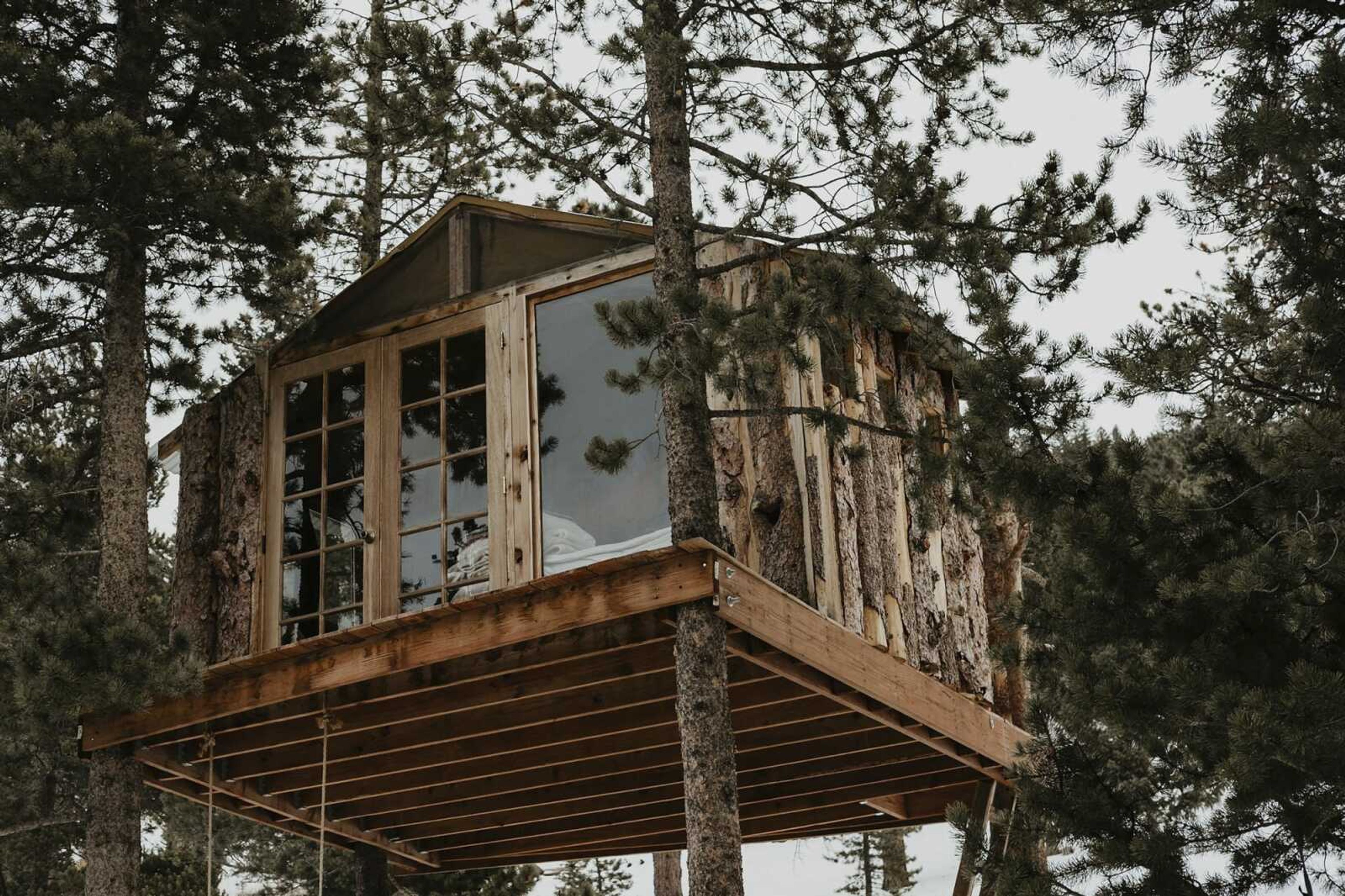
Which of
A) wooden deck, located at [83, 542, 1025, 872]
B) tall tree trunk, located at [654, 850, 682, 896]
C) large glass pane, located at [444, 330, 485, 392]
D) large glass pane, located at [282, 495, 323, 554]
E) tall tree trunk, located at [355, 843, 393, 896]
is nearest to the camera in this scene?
wooden deck, located at [83, 542, 1025, 872]

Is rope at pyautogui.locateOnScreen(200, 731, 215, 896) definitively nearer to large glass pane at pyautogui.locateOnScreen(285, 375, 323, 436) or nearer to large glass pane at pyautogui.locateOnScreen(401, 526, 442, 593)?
large glass pane at pyautogui.locateOnScreen(401, 526, 442, 593)

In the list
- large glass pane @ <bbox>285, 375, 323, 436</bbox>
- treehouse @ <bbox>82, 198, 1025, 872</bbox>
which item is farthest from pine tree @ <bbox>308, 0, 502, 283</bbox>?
large glass pane @ <bbox>285, 375, 323, 436</bbox>

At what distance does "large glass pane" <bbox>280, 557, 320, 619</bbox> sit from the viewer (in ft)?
27.1

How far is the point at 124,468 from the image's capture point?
8680 millimetres

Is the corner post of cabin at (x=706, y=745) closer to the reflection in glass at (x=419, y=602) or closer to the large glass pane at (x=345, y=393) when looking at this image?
the reflection in glass at (x=419, y=602)

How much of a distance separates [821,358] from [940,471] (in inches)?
47.9

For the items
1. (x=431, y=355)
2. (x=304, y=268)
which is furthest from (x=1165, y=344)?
(x=304, y=268)

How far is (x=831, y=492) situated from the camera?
23.9ft

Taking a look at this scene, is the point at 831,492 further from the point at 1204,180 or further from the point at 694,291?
the point at 1204,180

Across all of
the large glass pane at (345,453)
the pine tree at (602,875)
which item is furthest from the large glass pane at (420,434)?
the pine tree at (602,875)

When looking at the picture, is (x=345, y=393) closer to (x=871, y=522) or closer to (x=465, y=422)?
(x=465, y=422)

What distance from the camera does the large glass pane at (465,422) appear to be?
25.8 feet

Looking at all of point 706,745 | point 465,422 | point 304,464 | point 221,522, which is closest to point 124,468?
point 221,522

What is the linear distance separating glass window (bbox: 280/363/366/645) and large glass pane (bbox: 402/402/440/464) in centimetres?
28
